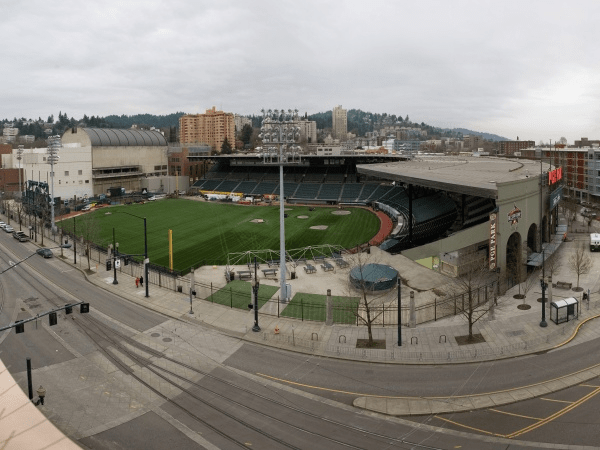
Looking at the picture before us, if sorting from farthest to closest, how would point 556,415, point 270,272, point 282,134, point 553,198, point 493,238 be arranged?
1. point 553,198
2. point 270,272
3. point 493,238
4. point 282,134
5. point 556,415

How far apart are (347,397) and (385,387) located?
221cm

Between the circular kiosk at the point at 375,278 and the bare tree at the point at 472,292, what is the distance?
4780mm

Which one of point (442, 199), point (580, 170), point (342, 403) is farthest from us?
point (580, 170)

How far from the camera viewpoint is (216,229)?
7112 cm

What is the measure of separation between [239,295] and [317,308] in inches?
280

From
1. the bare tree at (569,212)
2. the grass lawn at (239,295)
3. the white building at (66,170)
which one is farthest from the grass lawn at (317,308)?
the white building at (66,170)

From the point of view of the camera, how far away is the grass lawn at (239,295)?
37.6 metres

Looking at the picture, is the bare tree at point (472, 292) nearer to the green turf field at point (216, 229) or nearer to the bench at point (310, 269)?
the bench at point (310, 269)

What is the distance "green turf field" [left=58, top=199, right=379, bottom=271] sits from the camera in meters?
57.1

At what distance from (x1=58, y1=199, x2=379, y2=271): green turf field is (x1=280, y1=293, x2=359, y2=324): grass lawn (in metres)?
15.7

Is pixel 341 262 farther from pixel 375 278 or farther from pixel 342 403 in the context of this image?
pixel 342 403

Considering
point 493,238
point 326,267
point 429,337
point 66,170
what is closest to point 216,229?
point 326,267

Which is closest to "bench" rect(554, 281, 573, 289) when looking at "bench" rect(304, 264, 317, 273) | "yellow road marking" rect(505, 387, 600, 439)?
"yellow road marking" rect(505, 387, 600, 439)

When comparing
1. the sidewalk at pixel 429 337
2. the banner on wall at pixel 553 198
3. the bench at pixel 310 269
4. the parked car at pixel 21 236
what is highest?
the banner on wall at pixel 553 198
